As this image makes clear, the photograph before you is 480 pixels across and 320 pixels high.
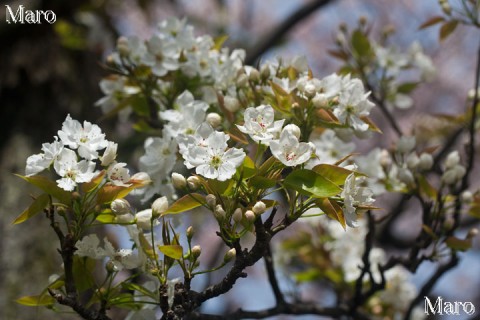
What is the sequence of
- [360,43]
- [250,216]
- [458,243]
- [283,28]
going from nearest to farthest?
[250,216] → [458,243] → [360,43] → [283,28]

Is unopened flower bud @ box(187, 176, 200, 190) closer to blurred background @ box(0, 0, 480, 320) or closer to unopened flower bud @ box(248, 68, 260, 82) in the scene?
unopened flower bud @ box(248, 68, 260, 82)

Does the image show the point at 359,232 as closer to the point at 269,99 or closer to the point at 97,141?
the point at 269,99

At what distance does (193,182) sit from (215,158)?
77mm

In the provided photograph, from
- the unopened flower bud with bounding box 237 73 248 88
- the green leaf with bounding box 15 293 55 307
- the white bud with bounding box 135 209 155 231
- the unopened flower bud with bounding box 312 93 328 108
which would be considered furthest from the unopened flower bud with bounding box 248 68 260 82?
the green leaf with bounding box 15 293 55 307

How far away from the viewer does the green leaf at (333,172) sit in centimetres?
120

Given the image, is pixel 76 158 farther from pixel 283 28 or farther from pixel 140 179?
pixel 283 28

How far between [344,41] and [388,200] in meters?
3.87

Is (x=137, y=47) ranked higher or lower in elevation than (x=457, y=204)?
higher

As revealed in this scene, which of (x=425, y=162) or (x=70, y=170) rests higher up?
(x=70, y=170)

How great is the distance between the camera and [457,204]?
5.70ft

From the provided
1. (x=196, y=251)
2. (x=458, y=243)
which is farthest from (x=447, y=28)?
(x=196, y=251)

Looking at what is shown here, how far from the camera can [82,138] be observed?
1.25 meters

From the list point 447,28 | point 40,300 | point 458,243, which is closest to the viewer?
point 40,300

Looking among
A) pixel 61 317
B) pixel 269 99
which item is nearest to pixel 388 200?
pixel 61 317
